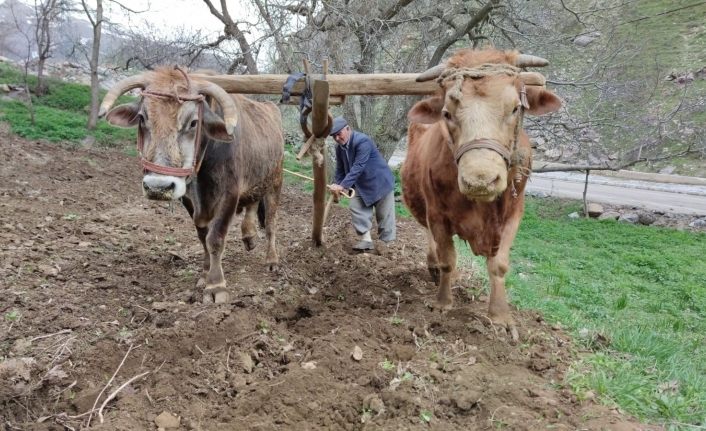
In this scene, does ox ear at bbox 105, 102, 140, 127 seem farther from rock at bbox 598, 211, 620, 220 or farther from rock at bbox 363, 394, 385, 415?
rock at bbox 598, 211, 620, 220

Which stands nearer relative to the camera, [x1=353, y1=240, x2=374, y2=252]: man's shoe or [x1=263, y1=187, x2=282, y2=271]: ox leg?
[x1=263, y1=187, x2=282, y2=271]: ox leg

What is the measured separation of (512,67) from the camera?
3914 mm

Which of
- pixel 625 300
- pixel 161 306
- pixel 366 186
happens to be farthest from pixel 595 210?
pixel 161 306

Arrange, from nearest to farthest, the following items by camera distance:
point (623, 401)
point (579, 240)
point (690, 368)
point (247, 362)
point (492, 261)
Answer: point (623, 401)
point (247, 362)
point (690, 368)
point (492, 261)
point (579, 240)

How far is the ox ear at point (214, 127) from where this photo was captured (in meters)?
4.45

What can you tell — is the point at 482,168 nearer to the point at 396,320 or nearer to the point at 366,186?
the point at 396,320

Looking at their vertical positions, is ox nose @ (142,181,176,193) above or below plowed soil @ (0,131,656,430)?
above

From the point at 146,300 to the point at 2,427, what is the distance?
1999 millimetres

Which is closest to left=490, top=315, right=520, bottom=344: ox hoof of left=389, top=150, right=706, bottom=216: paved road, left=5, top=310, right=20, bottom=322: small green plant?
left=5, top=310, right=20, bottom=322: small green plant

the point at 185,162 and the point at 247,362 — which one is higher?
the point at 185,162

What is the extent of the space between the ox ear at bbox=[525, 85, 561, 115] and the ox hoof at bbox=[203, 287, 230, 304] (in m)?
2.98

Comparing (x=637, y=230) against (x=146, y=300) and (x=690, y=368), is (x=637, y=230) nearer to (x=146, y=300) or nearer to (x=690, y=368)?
(x=690, y=368)

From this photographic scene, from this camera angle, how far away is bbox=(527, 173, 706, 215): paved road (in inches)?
766

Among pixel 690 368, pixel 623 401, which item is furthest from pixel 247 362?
pixel 690 368
